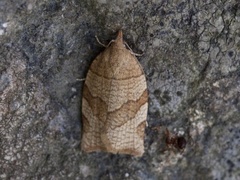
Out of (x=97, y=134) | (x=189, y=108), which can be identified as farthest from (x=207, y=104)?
(x=97, y=134)

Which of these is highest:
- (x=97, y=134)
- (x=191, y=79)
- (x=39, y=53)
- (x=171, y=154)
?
(x=39, y=53)

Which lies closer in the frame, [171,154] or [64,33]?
[64,33]

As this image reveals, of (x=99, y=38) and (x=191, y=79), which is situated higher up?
(x=99, y=38)

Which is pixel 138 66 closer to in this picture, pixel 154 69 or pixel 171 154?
pixel 154 69
